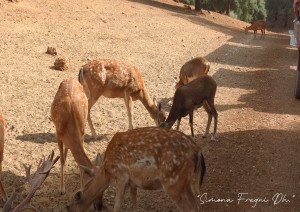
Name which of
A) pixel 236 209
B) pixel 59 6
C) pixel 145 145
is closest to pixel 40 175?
pixel 145 145

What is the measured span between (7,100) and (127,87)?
3.21 metres

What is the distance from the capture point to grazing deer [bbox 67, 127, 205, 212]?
17.6 ft

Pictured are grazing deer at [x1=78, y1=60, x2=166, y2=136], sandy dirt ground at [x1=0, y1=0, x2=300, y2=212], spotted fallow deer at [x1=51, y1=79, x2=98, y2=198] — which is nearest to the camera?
spotted fallow deer at [x1=51, y1=79, x2=98, y2=198]

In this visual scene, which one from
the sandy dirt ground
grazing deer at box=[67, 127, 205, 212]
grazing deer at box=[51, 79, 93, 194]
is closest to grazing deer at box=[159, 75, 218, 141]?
the sandy dirt ground

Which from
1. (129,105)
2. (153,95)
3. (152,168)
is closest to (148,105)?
(129,105)

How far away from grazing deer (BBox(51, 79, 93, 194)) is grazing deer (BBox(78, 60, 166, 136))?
1.49 metres

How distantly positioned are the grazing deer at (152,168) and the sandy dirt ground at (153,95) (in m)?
0.91

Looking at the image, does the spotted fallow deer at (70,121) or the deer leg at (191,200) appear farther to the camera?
the spotted fallow deer at (70,121)

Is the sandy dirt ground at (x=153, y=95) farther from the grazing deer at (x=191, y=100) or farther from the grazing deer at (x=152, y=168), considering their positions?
the grazing deer at (x=152, y=168)

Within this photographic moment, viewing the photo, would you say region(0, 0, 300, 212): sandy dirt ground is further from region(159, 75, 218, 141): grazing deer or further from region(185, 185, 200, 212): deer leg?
region(185, 185, 200, 212): deer leg

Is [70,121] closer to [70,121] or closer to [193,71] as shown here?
[70,121]

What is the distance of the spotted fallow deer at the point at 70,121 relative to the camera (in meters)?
6.29

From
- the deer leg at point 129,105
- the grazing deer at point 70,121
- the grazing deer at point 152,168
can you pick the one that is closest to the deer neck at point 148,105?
the deer leg at point 129,105

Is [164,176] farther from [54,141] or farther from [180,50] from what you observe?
[180,50]
